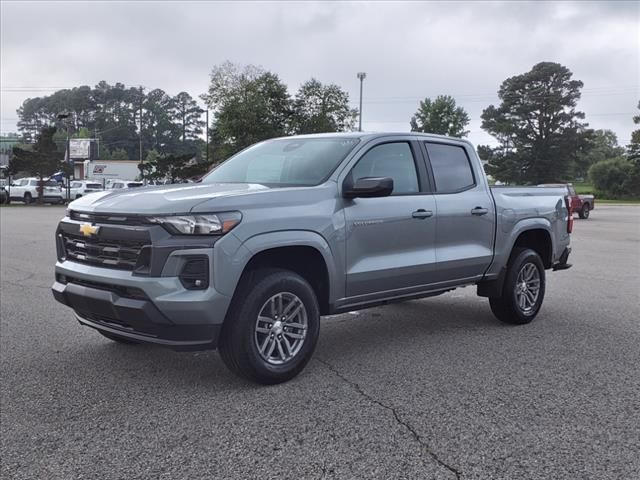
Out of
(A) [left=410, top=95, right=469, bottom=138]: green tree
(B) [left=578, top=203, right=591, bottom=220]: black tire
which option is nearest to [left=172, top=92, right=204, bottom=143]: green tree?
(A) [left=410, top=95, right=469, bottom=138]: green tree

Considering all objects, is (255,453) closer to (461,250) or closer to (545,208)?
(461,250)

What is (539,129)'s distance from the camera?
234 ft

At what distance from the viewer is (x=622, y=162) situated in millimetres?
64250

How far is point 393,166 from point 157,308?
99.4 inches

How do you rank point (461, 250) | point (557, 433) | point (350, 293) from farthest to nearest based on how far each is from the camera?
point (461, 250) < point (350, 293) < point (557, 433)

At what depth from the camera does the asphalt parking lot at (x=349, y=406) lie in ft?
11.0

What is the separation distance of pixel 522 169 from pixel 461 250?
68202 millimetres

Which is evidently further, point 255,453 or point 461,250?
point 461,250

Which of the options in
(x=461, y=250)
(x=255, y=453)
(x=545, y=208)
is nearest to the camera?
(x=255, y=453)

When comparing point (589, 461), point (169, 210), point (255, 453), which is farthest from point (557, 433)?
point (169, 210)

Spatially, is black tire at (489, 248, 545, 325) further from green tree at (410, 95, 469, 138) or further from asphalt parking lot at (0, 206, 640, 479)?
green tree at (410, 95, 469, 138)

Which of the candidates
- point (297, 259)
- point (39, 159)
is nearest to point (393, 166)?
point (297, 259)

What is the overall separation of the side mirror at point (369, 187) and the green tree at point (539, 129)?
67817mm

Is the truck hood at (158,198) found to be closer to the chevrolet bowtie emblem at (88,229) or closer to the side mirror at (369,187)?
the chevrolet bowtie emblem at (88,229)
